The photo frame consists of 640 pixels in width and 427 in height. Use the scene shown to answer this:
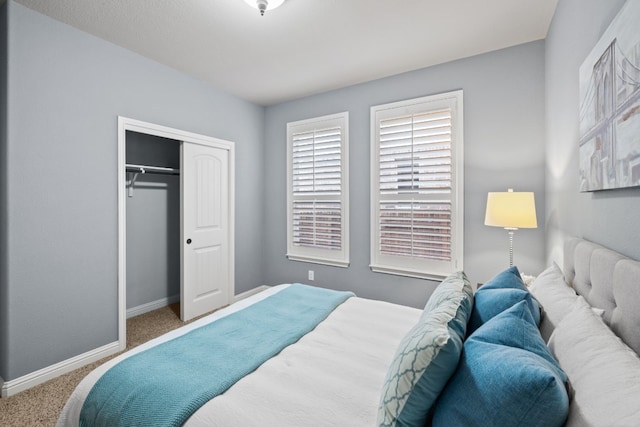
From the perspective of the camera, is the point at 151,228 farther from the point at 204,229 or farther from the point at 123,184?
the point at 123,184

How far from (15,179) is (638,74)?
3355mm

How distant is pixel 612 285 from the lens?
1003 millimetres

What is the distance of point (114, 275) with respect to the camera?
268 centimetres

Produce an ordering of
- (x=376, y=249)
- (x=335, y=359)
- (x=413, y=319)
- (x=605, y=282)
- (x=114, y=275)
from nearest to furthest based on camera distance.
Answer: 1. (x=605, y=282)
2. (x=335, y=359)
3. (x=413, y=319)
4. (x=114, y=275)
5. (x=376, y=249)

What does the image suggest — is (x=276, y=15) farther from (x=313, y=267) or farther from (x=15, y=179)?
(x=313, y=267)

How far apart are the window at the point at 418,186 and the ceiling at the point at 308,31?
495 millimetres

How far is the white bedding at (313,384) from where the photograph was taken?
1044 millimetres

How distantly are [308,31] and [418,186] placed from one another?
1.76 meters

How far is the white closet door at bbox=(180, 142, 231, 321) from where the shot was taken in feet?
10.9

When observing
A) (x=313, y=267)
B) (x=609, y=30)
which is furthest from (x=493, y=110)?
(x=313, y=267)

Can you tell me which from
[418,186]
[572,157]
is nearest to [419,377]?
[572,157]

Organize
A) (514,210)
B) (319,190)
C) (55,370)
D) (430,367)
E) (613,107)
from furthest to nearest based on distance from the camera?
(319,190), (55,370), (514,210), (613,107), (430,367)

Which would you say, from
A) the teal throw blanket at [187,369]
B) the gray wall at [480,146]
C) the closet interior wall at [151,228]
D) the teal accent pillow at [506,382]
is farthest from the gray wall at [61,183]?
the teal accent pillow at [506,382]

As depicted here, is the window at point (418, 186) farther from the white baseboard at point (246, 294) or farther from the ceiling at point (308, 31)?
the white baseboard at point (246, 294)
